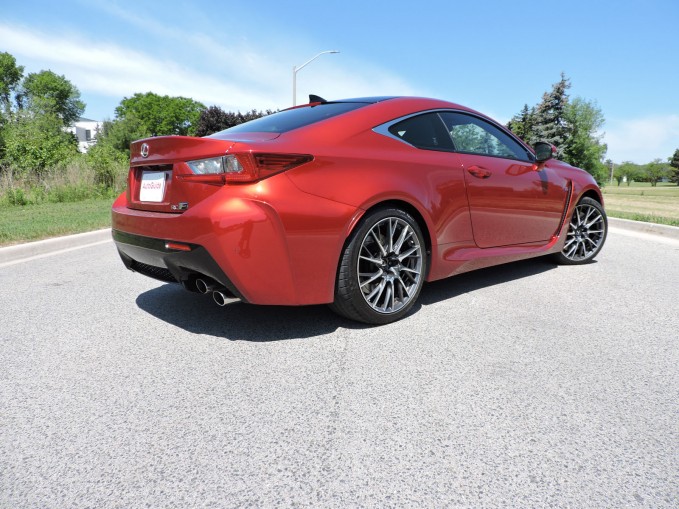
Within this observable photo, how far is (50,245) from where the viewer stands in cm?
637

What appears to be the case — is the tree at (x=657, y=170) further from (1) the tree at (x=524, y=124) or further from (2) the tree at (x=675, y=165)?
(1) the tree at (x=524, y=124)

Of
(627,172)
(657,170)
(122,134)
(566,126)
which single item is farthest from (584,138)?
(627,172)

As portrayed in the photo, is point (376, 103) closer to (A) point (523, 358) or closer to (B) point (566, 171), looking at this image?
(A) point (523, 358)

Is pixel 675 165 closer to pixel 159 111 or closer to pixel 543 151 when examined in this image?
pixel 159 111

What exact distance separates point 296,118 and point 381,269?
1.20 metres

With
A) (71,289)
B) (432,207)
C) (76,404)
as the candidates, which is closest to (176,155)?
(76,404)

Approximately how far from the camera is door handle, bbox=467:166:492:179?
3.67 meters

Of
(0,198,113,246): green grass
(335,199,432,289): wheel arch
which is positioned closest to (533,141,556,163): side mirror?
(335,199,432,289): wheel arch

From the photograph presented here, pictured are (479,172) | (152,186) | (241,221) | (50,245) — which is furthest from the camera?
(50,245)

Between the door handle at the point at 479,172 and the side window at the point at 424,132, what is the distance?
9.3 inches

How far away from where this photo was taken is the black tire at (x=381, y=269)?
294 centimetres

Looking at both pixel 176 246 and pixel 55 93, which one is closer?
pixel 176 246

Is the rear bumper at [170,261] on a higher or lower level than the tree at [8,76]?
lower

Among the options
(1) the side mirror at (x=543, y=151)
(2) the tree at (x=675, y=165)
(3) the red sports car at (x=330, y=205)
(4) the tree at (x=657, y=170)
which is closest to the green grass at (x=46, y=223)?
(3) the red sports car at (x=330, y=205)
